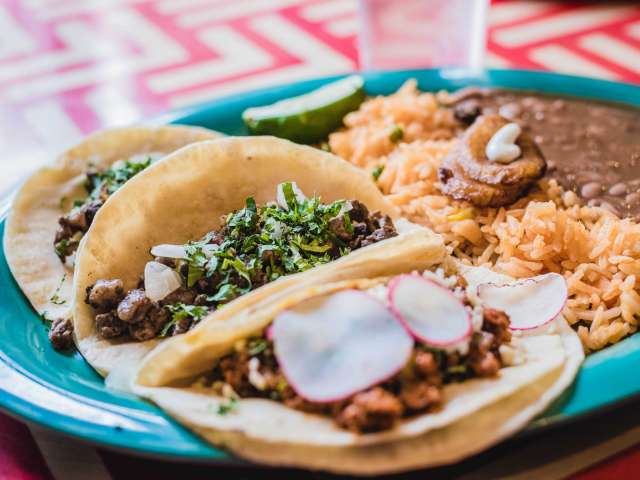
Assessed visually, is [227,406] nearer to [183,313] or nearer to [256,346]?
[256,346]

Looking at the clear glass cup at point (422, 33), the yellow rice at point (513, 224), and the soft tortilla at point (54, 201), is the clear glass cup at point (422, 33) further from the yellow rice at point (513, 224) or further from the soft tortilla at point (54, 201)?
the soft tortilla at point (54, 201)

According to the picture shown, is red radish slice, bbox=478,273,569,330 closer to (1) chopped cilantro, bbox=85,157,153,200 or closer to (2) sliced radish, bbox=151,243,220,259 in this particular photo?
(2) sliced radish, bbox=151,243,220,259

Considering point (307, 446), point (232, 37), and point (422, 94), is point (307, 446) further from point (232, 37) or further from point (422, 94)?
point (232, 37)

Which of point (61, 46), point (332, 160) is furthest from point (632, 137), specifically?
point (61, 46)

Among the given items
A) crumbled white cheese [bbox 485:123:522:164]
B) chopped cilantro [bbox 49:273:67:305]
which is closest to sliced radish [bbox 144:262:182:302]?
chopped cilantro [bbox 49:273:67:305]

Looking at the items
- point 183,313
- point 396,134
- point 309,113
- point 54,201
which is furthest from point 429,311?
point 54,201

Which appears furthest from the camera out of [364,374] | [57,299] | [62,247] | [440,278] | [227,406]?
[62,247]
